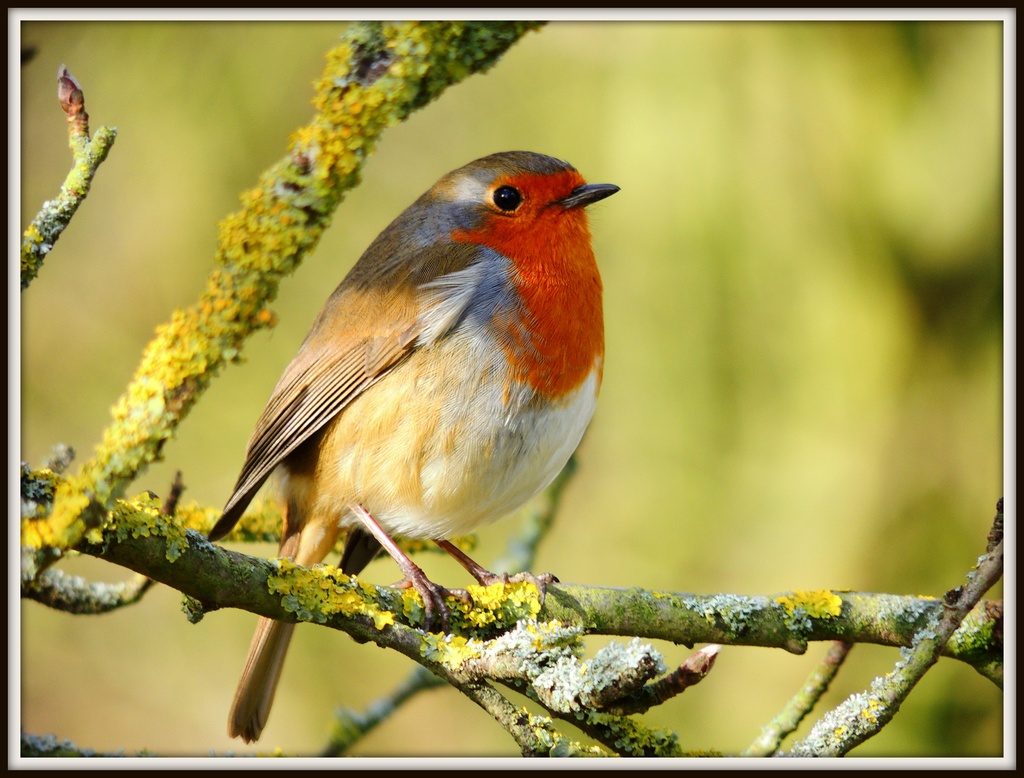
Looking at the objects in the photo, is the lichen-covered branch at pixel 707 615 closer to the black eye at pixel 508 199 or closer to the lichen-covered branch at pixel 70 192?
the lichen-covered branch at pixel 70 192

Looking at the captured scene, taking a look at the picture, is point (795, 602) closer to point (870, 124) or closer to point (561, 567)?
point (561, 567)

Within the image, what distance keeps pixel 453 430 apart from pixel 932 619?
1.33 meters

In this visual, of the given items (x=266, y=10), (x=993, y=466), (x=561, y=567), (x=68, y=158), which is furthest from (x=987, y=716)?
(x=68, y=158)

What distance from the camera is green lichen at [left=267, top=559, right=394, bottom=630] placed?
201cm

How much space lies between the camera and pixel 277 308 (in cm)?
490

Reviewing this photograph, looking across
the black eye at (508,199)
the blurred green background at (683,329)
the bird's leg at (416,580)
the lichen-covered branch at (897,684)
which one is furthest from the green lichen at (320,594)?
the blurred green background at (683,329)

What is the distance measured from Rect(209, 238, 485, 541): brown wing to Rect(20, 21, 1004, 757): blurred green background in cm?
103

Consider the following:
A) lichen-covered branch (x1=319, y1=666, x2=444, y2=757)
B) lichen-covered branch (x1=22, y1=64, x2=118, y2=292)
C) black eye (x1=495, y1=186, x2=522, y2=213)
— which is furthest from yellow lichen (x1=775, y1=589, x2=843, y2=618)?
lichen-covered branch (x1=22, y1=64, x2=118, y2=292)

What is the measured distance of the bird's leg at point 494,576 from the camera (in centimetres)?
254

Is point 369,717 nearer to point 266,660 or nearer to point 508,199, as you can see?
point 266,660

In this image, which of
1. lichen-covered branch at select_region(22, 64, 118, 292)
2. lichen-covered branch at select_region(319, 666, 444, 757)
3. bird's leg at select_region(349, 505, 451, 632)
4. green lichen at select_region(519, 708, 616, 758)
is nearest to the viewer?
lichen-covered branch at select_region(22, 64, 118, 292)

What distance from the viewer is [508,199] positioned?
3.12 m

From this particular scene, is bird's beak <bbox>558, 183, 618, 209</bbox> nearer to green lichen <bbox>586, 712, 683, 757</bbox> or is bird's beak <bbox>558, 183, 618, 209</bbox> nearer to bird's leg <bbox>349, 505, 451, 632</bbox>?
bird's leg <bbox>349, 505, 451, 632</bbox>

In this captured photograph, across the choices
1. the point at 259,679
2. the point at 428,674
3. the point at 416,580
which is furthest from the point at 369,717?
the point at 416,580
